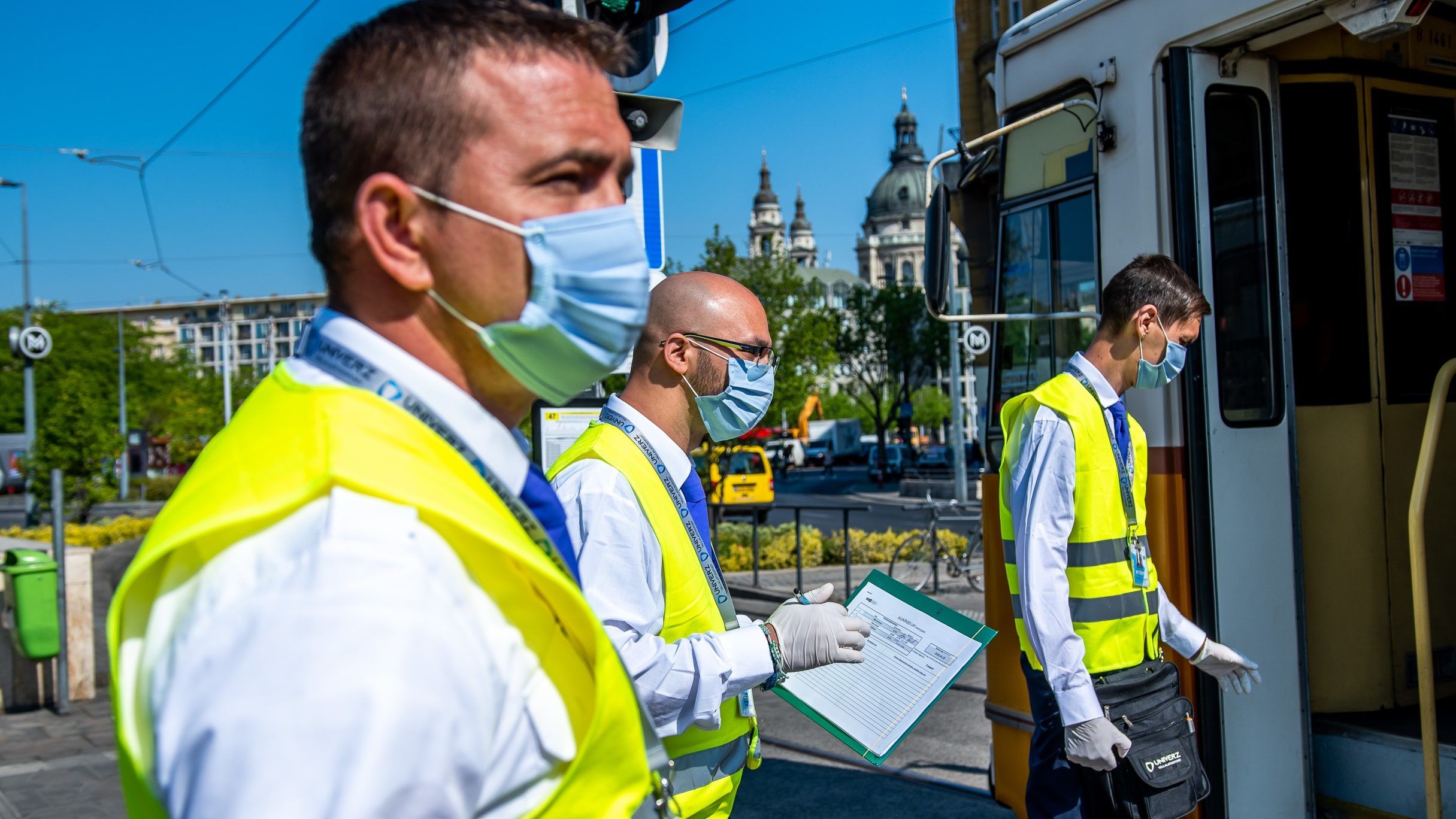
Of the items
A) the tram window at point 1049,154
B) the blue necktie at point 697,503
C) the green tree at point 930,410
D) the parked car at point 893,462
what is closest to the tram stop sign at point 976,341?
the tram window at point 1049,154

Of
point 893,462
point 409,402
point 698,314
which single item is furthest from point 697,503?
point 893,462

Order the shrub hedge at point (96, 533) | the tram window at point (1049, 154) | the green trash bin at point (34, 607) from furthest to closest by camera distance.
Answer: the shrub hedge at point (96, 533)
the green trash bin at point (34, 607)
the tram window at point (1049, 154)

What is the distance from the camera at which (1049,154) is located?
426cm

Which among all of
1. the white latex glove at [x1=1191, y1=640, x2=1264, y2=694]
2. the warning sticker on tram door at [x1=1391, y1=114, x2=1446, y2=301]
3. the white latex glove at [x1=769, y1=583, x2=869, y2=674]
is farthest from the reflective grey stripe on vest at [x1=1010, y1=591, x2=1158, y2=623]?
the warning sticker on tram door at [x1=1391, y1=114, x2=1446, y2=301]

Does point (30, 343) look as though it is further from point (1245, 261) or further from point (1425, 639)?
point (1425, 639)

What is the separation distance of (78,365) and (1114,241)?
6364 cm

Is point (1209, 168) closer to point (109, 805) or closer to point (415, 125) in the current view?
point (415, 125)

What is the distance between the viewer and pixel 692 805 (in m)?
2.30

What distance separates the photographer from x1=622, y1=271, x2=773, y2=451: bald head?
9.19ft

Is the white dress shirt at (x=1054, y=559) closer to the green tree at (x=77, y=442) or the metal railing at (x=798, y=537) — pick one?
the metal railing at (x=798, y=537)

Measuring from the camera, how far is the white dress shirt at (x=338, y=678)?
0.82m

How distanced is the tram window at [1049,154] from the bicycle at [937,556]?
370 inches

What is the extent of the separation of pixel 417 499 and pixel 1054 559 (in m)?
2.71

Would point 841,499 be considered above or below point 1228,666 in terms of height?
below
